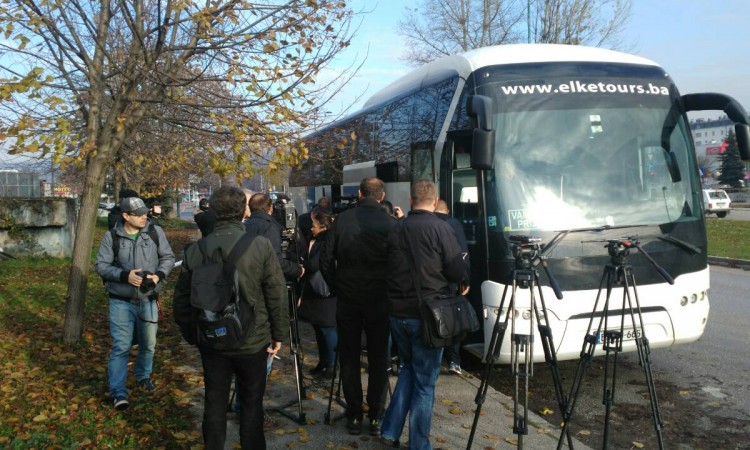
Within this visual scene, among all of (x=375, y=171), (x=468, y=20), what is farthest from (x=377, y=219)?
(x=468, y=20)

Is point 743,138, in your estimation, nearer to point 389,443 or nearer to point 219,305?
point 389,443

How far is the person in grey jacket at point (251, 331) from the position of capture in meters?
4.10

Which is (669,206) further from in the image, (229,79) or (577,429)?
(229,79)

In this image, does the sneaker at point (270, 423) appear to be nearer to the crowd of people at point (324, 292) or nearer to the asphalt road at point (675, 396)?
the crowd of people at point (324, 292)

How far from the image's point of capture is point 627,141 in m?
6.98

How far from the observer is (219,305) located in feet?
13.0

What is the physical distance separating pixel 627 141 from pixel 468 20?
2317 centimetres

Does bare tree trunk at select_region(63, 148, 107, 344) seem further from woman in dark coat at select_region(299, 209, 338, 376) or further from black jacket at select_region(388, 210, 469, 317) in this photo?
black jacket at select_region(388, 210, 469, 317)

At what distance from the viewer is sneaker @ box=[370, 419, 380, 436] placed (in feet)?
17.4

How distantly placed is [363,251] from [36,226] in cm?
1536

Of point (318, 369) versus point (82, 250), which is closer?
point (318, 369)

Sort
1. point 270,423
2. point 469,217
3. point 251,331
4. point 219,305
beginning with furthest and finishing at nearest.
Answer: point 469,217 → point 270,423 → point 251,331 → point 219,305

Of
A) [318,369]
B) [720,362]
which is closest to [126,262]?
[318,369]

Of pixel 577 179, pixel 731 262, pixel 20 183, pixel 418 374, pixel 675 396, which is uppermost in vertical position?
pixel 20 183
